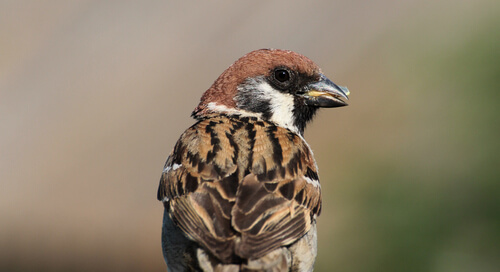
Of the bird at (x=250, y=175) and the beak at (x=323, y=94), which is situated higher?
the beak at (x=323, y=94)

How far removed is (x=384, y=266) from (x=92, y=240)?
4.18 meters

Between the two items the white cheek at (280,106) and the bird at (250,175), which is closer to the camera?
the bird at (250,175)

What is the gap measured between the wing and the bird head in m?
0.28

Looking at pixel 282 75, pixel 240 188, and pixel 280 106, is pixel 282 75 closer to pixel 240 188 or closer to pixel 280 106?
pixel 280 106

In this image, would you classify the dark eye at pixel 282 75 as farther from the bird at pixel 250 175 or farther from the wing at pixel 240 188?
the wing at pixel 240 188

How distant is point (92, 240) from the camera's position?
32.0 ft

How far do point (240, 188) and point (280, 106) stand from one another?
1098 millimetres

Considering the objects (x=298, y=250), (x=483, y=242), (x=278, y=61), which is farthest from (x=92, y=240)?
(x=298, y=250)

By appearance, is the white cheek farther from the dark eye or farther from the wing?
the wing

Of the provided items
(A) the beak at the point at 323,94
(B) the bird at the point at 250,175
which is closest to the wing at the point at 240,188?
(B) the bird at the point at 250,175

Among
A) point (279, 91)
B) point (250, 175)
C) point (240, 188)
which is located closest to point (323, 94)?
point (279, 91)

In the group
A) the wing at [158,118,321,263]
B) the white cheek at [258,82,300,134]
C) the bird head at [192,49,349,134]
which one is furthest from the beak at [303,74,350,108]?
the wing at [158,118,321,263]

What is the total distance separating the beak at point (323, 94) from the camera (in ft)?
16.1

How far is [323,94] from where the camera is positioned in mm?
4918
